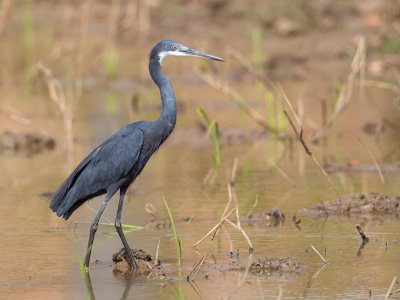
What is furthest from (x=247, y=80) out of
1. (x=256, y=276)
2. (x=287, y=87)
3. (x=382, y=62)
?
(x=256, y=276)

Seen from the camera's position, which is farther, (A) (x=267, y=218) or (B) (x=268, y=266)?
(A) (x=267, y=218)

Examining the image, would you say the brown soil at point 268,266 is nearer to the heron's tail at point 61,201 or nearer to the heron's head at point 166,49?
the heron's tail at point 61,201

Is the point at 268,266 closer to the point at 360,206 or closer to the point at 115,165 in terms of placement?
the point at 115,165

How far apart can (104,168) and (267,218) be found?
166 cm

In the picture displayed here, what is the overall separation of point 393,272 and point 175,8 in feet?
58.2

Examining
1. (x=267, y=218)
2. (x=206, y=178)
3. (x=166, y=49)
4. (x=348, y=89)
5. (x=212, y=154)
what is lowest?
(x=267, y=218)

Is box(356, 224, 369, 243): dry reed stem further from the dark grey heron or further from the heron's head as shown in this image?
the heron's head

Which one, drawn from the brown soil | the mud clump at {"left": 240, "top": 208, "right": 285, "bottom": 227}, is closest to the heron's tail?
the brown soil

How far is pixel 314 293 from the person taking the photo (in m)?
5.67

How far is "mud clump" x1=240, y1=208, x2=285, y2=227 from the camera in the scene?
7.84 meters

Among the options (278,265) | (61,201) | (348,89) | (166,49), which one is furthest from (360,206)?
(61,201)

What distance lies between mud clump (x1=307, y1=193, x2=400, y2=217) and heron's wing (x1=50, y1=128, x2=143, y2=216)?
1.92 m

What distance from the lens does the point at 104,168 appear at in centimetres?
682

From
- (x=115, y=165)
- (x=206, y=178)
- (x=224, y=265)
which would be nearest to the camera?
(x=224, y=265)
